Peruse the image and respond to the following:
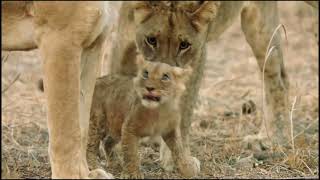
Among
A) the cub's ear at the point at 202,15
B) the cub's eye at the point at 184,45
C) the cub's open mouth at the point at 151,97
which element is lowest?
the cub's open mouth at the point at 151,97

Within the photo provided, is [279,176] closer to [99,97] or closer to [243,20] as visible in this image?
[99,97]

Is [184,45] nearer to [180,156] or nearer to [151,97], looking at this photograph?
[180,156]

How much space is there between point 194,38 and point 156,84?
91 centimetres

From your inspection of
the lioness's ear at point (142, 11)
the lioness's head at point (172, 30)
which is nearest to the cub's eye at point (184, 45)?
the lioness's head at point (172, 30)

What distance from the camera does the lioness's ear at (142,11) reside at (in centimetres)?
544

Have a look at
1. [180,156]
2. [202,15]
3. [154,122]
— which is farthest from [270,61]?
[154,122]

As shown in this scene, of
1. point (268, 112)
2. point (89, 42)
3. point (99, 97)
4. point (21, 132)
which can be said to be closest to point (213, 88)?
point (268, 112)

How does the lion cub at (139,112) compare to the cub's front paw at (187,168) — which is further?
the cub's front paw at (187,168)

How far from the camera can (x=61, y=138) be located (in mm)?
4098

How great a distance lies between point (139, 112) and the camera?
4711mm

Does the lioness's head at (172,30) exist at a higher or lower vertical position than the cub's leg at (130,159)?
higher

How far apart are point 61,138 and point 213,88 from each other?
408 centimetres

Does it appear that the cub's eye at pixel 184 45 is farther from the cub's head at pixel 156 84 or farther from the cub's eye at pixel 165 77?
the cub's eye at pixel 165 77

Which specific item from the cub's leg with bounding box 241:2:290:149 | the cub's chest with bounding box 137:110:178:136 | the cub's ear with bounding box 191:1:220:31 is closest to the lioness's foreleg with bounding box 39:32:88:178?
the cub's chest with bounding box 137:110:178:136
